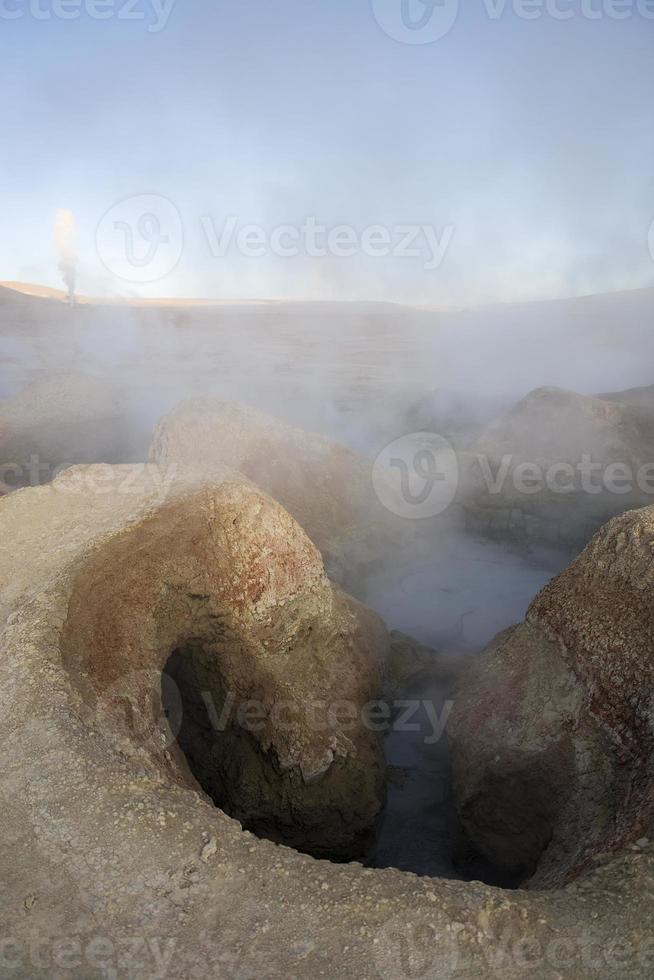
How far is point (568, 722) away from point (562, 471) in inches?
286

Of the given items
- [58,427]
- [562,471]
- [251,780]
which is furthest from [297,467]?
[58,427]

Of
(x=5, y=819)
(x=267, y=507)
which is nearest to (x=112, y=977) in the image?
(x=5, y=819)

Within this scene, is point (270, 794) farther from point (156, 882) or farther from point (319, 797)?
point (156, 882)

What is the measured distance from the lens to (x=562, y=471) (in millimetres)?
11406

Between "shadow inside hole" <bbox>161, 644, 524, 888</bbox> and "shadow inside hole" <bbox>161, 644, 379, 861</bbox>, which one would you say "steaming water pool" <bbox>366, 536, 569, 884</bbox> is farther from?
"shadow inside hole" <bbox>161, 644, 379, 861</bbox>

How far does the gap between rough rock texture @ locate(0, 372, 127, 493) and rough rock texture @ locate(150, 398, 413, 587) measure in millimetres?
4226

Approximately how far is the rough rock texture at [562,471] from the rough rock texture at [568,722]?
5948 mm

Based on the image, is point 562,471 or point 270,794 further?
point 562,471

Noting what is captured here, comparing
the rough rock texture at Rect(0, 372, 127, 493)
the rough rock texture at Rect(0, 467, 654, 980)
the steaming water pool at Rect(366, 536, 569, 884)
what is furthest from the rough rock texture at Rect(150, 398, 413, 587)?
the rough rock texture at Rect(0, 467, 654, 980)

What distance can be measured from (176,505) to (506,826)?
375 centimetres

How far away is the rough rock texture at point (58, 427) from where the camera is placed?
12539 millimetres

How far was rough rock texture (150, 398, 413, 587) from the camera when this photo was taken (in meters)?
9.01

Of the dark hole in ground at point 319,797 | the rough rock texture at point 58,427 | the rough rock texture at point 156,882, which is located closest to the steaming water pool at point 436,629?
the dark hole in ground at point 319,797

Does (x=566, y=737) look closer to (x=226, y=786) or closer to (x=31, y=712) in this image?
(x=226, y=786)
